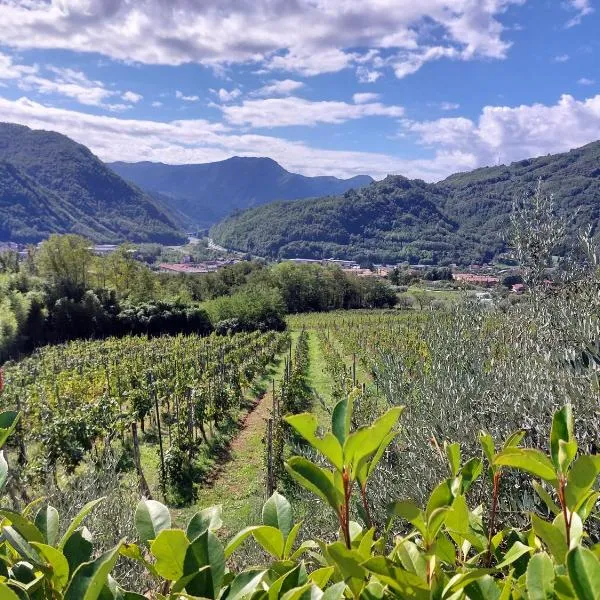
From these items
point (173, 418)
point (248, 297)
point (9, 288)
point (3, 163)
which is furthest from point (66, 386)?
point (3, 163)

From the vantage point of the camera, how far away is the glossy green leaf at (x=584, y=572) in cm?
60

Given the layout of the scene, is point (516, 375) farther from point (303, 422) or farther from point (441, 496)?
point (303, 422)

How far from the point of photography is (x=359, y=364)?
22.2 meters

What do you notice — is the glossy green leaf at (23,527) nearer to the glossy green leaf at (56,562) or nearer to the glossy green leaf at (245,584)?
→ the glossy green leaf at (56,562)

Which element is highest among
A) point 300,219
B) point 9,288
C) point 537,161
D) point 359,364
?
point 537,161

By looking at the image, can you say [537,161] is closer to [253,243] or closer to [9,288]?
[253,243]

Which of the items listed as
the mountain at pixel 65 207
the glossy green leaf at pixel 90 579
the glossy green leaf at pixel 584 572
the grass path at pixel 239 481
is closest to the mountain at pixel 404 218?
the mountain at pixel 65 207

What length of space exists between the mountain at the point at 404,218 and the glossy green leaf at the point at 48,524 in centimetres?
11867

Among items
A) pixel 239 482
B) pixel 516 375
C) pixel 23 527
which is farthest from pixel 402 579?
pixel 239 482

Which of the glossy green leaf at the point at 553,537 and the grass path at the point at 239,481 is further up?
the glossy green leaf at the point at 553,537

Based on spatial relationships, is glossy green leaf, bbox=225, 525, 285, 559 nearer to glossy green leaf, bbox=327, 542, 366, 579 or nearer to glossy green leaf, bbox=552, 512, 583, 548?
glossy green leaf, bbox=327, 542, 366, 579

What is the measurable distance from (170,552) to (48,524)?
37 cm

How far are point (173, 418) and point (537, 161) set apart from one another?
537ft

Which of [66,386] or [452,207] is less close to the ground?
[452,207]
